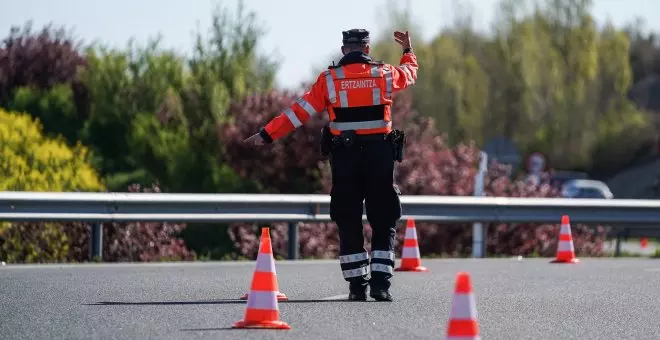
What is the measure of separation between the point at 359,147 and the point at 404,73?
→ 615 mm

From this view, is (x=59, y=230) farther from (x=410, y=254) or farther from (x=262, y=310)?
(x=262, y=310)

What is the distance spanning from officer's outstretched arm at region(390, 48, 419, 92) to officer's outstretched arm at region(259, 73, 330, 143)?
48 centimetres

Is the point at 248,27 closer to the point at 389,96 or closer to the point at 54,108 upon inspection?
the point at 54,108

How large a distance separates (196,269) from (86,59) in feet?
91.3

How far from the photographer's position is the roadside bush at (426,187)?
70.3ft

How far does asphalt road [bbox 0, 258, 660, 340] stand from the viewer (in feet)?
28.2

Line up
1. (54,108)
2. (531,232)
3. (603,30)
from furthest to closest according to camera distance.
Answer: (603,30) < (54,108) < (531,232)

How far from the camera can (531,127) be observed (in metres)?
61.3

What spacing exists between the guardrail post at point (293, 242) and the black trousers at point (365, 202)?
6.14 m

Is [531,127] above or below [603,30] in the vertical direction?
below

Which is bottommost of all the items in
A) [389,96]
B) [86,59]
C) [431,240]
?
[431,240]

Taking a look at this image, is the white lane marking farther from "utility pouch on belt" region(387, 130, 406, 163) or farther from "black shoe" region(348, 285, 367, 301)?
"utility pouch on belt" region(387, 130, 406, 163)

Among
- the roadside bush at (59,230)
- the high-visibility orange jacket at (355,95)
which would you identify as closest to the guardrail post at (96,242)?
the roadside bush at (59,230)

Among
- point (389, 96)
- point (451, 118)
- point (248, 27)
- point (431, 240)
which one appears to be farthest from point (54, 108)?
point (389, 96)
